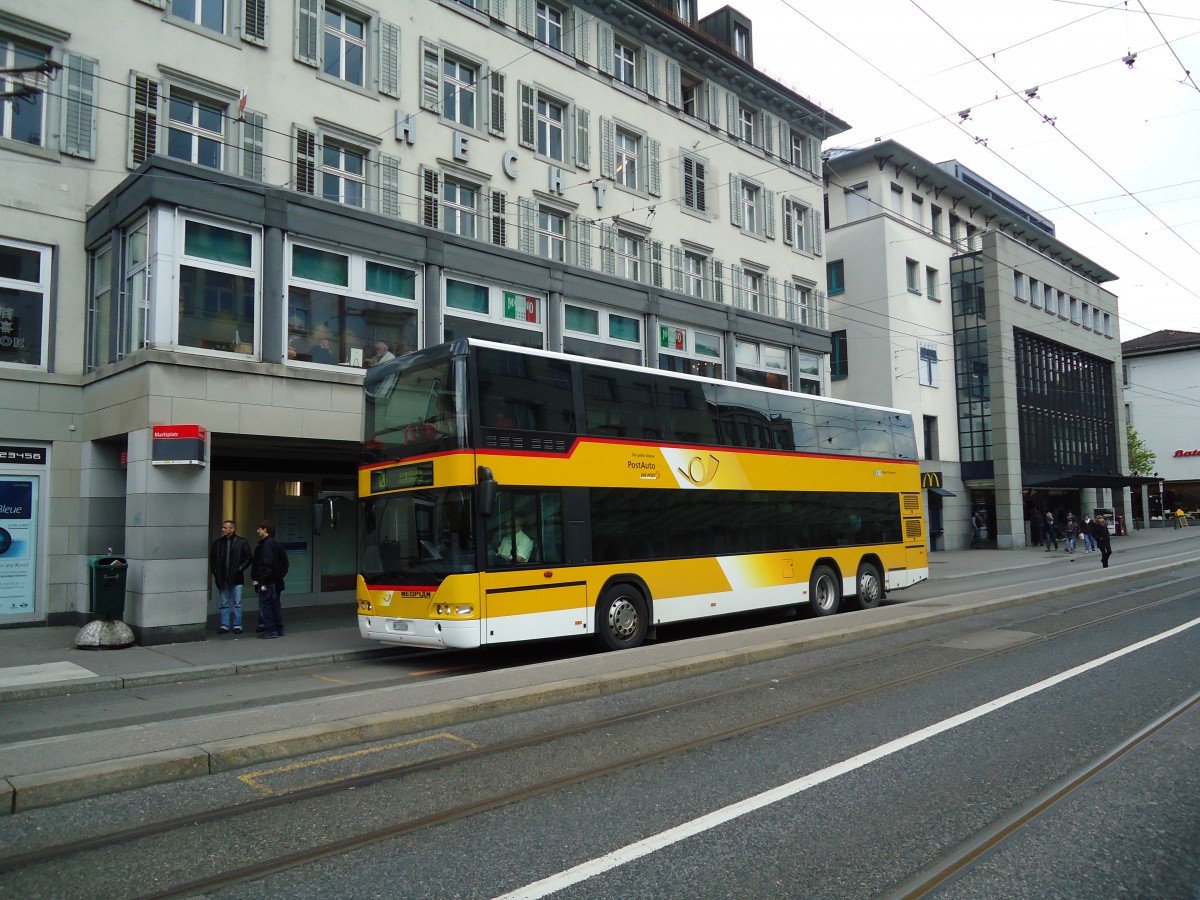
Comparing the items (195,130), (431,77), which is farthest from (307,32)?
(195,130)

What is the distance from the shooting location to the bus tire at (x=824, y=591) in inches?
638

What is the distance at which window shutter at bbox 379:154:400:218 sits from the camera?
740 inches

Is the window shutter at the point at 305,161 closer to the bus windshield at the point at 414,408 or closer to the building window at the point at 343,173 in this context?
the building window at the point at 343,173

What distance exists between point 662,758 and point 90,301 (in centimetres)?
1449

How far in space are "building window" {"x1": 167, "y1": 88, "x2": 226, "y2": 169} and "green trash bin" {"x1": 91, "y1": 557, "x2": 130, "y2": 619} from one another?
295 inches

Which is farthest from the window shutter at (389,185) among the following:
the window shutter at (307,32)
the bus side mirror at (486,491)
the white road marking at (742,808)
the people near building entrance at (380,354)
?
the white road marking at (742,808)

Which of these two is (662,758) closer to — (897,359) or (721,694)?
(721,694)

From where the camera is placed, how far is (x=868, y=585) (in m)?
17.7

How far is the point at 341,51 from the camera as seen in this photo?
1862 centimetres

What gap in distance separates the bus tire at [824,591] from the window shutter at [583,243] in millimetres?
10568

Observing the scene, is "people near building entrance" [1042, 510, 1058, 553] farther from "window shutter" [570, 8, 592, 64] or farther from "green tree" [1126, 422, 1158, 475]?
"window shutter" [570, 8, 592, 64]

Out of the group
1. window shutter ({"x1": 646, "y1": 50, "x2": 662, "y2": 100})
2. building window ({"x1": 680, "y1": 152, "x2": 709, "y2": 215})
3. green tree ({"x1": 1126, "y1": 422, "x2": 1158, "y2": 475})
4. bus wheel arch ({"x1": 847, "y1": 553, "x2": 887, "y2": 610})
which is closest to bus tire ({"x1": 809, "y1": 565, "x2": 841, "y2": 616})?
bus wheel arch ({"x1": 847, "y1": 553, "x2": 887, "y2": 610})

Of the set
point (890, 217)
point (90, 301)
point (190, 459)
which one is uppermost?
point (890, 217)

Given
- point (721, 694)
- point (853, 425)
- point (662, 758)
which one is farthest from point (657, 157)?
point (662, 758)
